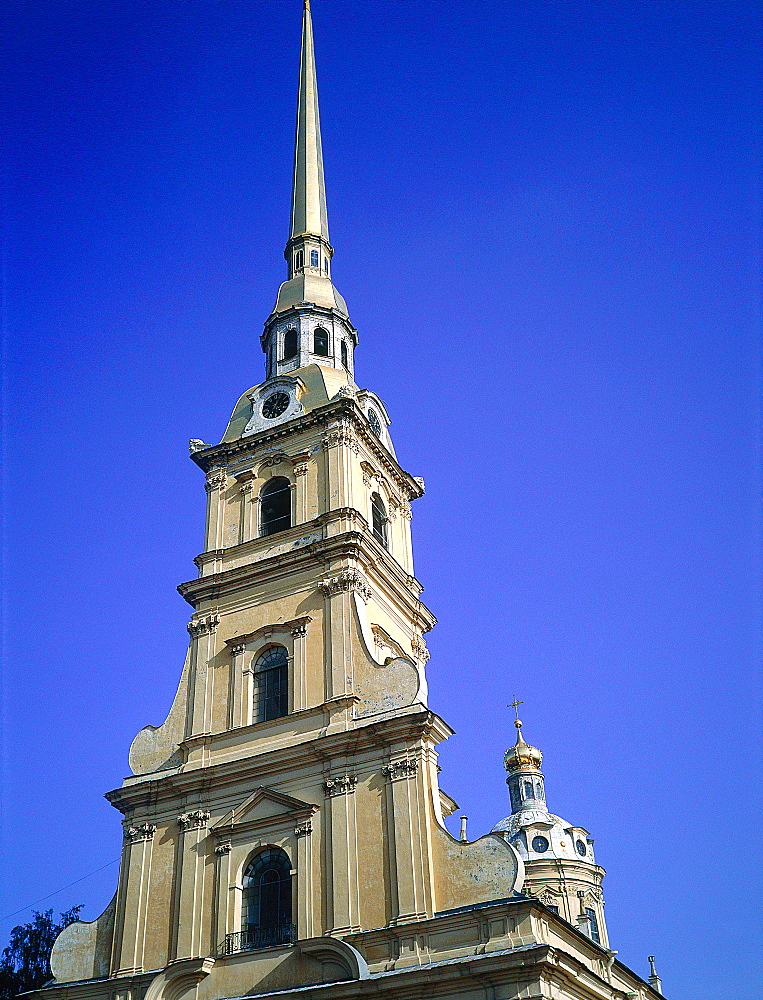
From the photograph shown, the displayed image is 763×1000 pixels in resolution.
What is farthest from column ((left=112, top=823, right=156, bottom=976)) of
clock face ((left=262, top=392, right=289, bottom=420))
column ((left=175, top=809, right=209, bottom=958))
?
clock face ((left=262, top=392, right=289, bottom=420))

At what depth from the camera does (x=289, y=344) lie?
125ft

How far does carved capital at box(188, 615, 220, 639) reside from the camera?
3056cm

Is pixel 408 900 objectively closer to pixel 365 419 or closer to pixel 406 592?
pixel 406 592

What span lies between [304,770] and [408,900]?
15.2 feet

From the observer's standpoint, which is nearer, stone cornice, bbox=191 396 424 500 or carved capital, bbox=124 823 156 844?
carved capital, bbox=124 823 156 844

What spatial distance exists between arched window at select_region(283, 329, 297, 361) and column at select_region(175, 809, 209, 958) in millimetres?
17403

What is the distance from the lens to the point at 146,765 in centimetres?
2880

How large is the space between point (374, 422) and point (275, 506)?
202 inches

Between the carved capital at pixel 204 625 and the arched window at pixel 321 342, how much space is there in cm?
1171

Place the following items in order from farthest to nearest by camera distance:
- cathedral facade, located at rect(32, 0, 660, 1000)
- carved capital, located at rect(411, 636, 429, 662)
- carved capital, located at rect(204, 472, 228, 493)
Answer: carved capital, located at rect(204, 472, 228, 493) → carved capital, located at rect(411, 636, 429, 662) → cathedral facade, located at rect(32, 0, 660, 1000)

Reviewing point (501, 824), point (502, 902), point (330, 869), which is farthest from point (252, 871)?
point (501, 824)

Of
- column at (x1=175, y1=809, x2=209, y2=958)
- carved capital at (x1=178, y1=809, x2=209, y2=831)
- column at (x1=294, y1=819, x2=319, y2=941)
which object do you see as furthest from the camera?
carved capital at (x1=178, y1=809, x2=209, y2=831)

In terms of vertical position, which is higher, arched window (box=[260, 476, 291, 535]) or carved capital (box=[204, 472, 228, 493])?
carved capital (box=[204, 472, 228, 493])

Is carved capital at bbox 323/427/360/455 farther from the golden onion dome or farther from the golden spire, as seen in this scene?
the golden onion dome
